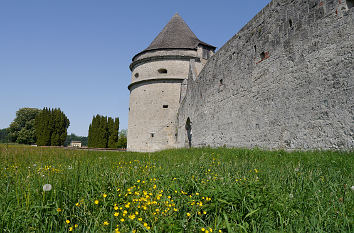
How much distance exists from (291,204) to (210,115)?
31.7 ft

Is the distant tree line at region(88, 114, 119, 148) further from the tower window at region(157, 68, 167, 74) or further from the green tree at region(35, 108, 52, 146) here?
the tower window at region(157, 68, 167, 74)

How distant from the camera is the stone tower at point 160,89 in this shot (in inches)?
771

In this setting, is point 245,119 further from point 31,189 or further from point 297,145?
point 31,189

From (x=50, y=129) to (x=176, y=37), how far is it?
25809 millimetres

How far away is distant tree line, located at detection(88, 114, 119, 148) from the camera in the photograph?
115ft

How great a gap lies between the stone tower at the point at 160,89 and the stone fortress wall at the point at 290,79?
881cm

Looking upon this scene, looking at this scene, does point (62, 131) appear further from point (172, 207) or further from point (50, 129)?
point (172, 207)

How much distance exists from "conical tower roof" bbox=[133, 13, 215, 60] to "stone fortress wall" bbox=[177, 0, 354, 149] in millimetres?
10378

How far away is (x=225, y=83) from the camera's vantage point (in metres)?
10.4

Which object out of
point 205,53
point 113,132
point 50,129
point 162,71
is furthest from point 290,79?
point 50,129

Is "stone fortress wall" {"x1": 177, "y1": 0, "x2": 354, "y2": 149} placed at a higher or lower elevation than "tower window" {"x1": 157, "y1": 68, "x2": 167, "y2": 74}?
lower

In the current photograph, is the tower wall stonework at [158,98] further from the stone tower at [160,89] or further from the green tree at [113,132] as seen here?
the green tree at [113,132]

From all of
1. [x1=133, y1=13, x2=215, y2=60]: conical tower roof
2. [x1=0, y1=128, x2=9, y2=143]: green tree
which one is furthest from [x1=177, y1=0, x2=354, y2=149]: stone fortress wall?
[x1=133, y1=13, x2=215, y2=60]: conical tower roof

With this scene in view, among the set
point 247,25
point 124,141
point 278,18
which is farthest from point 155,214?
point 124,141
